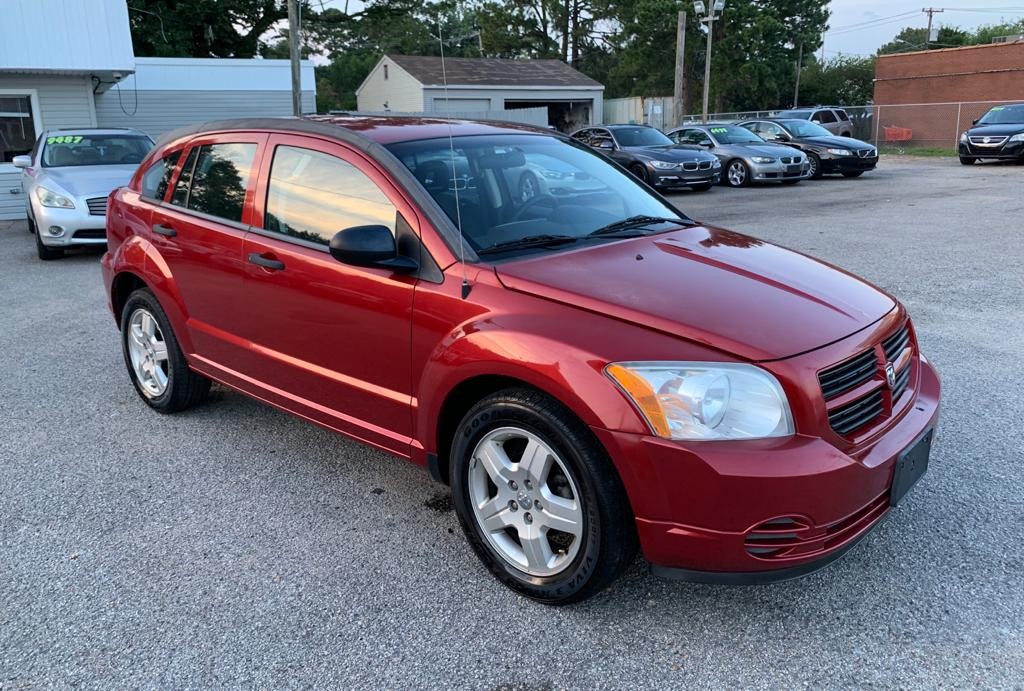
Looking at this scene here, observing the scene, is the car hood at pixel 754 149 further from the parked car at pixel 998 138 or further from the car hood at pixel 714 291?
the car hood at pixel 714 291

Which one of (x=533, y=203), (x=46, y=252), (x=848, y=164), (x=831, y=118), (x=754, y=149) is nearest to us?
(x=533, y=203)

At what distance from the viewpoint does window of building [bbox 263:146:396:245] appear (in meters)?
3.47

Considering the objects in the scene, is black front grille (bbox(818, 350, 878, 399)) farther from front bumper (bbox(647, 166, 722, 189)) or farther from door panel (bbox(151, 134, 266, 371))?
front bumper (bbox(647, 166, 722, 189))

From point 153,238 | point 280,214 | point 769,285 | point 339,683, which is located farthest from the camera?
point 153,238

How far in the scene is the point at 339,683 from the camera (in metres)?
2.57

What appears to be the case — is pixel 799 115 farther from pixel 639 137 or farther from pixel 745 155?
pixel 639 137

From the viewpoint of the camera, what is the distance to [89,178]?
1052cm

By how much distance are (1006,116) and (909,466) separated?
24.2 m

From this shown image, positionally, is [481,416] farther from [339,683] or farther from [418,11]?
[418,11]

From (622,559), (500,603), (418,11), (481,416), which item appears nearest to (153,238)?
(481,416)

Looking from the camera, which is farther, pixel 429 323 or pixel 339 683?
pixel 429 323

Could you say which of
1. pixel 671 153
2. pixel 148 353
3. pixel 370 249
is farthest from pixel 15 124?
pixel 370 249

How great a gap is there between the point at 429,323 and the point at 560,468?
0.77 meters

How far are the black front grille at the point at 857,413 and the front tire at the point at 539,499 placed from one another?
0.73 m
